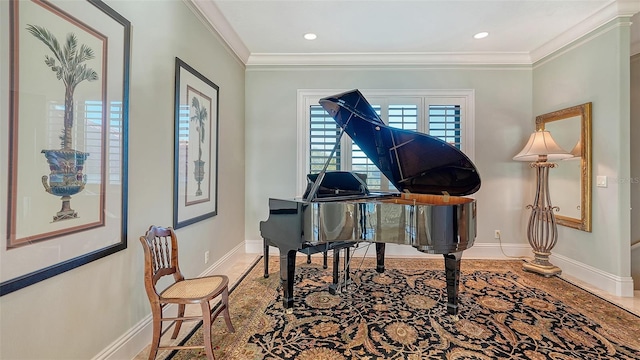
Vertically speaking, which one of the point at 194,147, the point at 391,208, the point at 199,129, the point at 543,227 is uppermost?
the point at 199,129

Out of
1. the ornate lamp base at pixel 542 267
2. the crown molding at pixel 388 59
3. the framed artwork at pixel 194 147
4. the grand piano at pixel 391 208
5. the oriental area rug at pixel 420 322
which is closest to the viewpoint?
the oriental area rug at pixel 420 322

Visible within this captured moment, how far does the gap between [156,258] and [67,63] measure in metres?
1.19

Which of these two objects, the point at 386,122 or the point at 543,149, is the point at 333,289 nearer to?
the point at 386,122

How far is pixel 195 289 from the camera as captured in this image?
5.71ft

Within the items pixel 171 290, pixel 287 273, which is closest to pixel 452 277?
pixel 287 273

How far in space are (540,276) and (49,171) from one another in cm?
441

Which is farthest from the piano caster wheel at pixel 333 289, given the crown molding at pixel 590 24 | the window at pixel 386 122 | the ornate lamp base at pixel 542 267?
the crown molding at pixel 590 24

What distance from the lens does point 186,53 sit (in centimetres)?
241

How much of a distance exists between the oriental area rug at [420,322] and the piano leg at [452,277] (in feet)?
0.29

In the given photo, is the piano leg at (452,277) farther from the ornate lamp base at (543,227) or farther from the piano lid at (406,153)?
the ornate lamp base at (543,227)

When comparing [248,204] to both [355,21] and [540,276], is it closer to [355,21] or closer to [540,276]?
[355,21]

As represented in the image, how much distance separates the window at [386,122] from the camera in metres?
3.86

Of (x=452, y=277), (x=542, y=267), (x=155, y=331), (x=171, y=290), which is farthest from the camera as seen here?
(x=542, y=267)

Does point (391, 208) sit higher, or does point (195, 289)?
point (391, 208)
